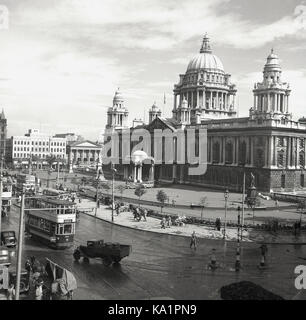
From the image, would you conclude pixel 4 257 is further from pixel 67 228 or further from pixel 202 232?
pixel 202 232

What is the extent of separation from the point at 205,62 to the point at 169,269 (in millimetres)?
108290

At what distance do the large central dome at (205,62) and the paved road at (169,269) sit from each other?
94.6m

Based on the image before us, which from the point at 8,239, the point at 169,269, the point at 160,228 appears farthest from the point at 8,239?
the point at 160,228

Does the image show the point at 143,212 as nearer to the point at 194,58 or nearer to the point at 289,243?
the point at 289,243

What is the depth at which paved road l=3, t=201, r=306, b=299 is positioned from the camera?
84.1 feet

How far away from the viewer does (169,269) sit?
3056cm

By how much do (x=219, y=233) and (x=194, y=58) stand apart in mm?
98061

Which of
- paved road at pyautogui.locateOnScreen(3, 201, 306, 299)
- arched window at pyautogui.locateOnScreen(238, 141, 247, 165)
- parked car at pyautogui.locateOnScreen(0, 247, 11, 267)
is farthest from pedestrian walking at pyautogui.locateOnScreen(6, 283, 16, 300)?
arched window at pyautogui.locateOnScreen(238, 141, 247, 165)

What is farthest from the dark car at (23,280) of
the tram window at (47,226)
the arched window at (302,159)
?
the arched window at (302,159)

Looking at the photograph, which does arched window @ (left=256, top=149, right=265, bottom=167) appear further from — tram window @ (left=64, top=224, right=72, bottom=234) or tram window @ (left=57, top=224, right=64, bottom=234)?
tram window @ (left=57, top=224, right=64, bottom=234)

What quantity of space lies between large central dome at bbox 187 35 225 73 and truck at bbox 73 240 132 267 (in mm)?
104470

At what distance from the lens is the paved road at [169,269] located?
2565cm

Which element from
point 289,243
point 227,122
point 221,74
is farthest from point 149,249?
point 221,74

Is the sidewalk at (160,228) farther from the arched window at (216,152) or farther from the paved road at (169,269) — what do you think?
the arched window at (216,152)
